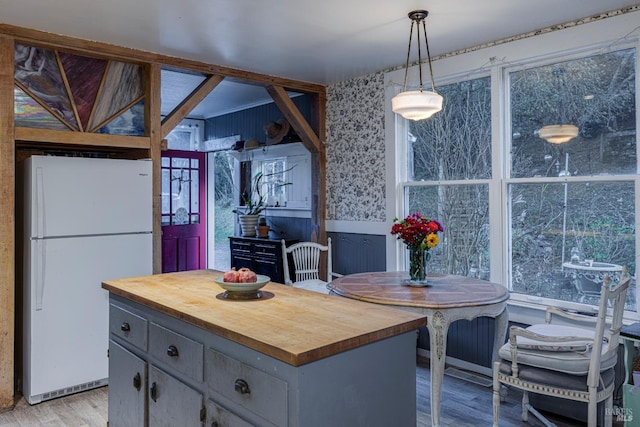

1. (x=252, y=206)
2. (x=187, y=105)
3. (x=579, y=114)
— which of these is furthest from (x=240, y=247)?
(x=579, y=114)

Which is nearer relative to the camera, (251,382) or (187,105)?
(251,382)

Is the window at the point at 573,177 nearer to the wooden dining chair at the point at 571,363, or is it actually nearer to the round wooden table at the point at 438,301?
the round wooden table at the point at 438,301

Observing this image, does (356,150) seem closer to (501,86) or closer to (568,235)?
(501,86)

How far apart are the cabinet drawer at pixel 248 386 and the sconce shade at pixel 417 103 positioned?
187 cm

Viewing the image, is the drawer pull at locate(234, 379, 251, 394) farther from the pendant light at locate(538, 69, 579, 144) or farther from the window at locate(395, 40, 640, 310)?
the pendant light at locate(538, 69, 579, 144)

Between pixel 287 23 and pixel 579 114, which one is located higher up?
pixel 287 23

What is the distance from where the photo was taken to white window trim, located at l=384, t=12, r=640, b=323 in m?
3.03

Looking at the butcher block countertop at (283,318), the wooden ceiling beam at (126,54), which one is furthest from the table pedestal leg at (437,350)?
the wooden ceiling beam at (126,54)

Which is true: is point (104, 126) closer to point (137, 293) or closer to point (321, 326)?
point (137, 293)

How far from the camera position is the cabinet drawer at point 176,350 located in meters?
1.86

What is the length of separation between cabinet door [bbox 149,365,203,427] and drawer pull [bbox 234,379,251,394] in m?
0.30

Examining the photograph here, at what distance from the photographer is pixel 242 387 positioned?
160 cm

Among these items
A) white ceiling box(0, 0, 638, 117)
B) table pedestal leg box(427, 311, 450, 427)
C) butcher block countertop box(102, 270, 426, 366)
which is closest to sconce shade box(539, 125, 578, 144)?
white ceiling box(0, 0, 638, 117)

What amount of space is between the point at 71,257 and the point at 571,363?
316 cm
